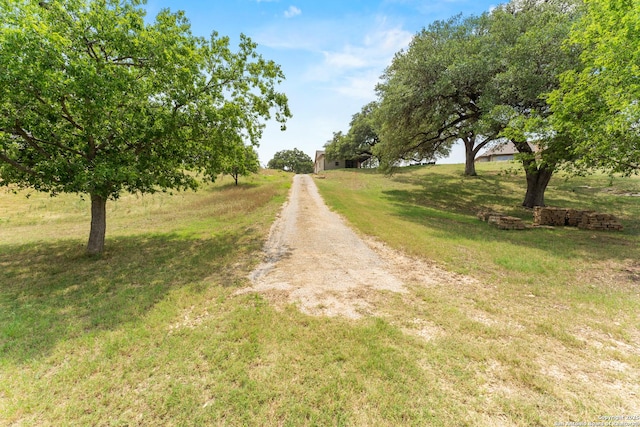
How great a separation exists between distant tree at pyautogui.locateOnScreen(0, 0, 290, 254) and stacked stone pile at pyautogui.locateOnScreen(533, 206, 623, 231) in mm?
14811

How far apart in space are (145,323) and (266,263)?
3.44 metres

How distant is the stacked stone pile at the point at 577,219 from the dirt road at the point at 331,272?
35.8 ft

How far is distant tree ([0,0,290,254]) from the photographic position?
572 centimetres

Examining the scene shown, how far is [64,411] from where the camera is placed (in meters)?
2.90

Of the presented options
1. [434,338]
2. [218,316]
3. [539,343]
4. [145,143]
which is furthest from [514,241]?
[145,143]

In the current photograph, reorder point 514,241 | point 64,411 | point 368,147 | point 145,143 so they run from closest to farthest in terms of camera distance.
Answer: point 64,411, point 145,143, point 514,241, point 368,147

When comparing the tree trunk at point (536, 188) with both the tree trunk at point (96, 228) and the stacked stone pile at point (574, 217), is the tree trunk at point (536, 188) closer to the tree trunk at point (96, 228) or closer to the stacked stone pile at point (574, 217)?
the stacked stone pile at point (574, 217)

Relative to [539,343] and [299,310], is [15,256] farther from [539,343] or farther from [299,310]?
[539,343]

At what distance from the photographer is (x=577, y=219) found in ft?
43.7

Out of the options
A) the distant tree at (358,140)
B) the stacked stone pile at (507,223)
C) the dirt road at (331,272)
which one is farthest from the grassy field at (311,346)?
the distant tree at (358,140)

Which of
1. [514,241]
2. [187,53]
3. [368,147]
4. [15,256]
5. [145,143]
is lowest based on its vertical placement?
[15,256]

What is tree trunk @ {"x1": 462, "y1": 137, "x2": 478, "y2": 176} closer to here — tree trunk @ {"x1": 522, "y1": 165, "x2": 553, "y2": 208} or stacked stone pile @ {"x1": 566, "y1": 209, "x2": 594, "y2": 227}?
tree trunk @ {"x1": 522, "y1": 165, "x2": 553, "y2": 208}

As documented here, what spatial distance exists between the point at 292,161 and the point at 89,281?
9458 centimetres

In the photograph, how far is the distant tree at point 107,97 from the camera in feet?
18.8
